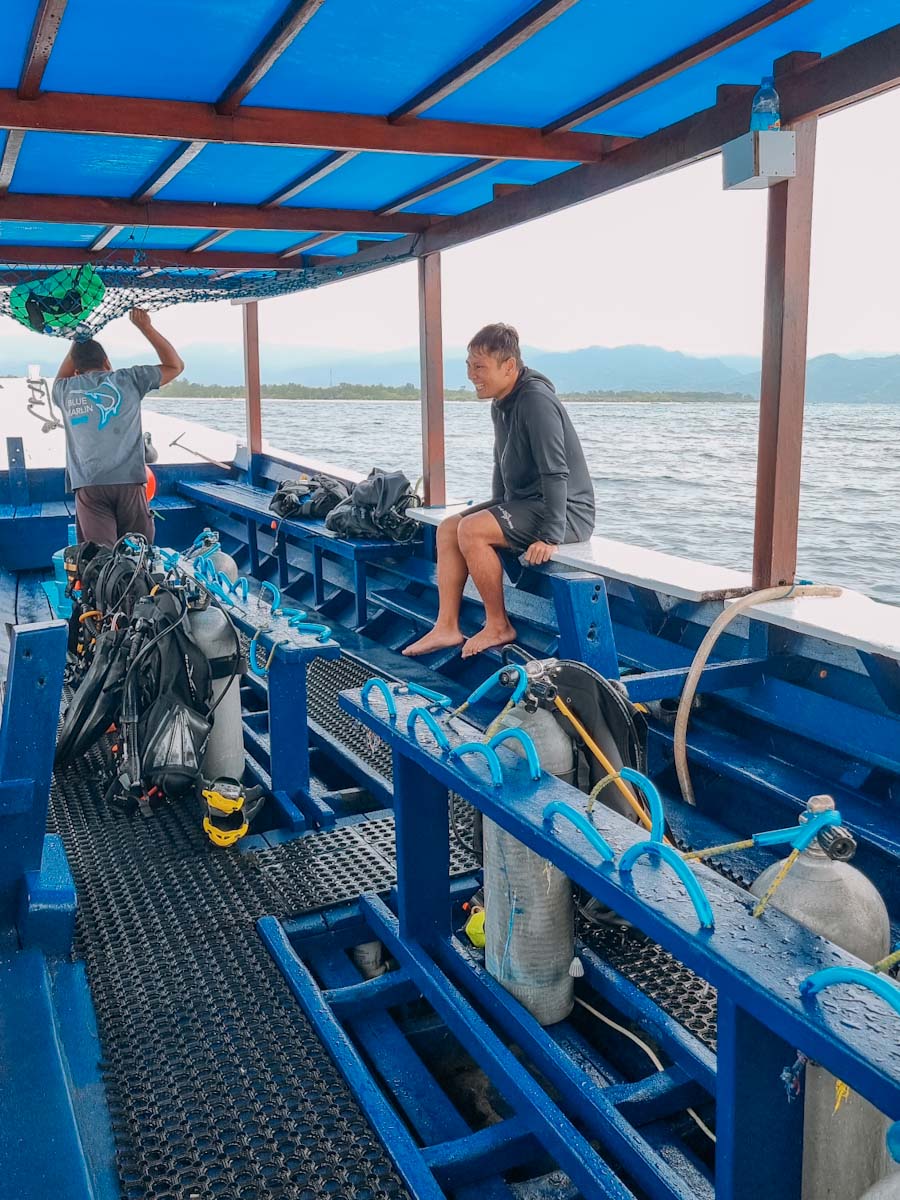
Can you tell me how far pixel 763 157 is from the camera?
3547 millimetres

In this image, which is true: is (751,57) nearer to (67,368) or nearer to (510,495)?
(510,495)

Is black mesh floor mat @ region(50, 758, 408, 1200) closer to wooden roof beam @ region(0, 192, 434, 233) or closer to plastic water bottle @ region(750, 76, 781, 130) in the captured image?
plastic water bottle @ region(750, 76, 781, 130)

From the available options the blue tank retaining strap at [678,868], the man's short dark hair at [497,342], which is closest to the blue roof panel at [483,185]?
the man's short dark hair at [497,342]

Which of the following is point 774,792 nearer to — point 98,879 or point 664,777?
point 664,777

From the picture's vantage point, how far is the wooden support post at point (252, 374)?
9609mm

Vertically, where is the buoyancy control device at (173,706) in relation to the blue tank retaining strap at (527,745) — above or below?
below

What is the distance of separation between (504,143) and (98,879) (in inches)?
129

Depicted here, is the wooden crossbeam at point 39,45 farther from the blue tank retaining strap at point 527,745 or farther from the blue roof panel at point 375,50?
the blue tank retaining strap at point 527,745

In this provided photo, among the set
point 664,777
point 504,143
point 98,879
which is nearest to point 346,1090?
point 98,879

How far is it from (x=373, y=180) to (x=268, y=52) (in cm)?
203

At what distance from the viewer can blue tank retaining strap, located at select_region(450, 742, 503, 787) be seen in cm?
204

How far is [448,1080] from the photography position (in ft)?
8.48

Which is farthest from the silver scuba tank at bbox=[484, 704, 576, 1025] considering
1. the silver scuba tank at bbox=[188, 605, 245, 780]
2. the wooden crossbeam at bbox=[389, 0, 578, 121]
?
the wooden crossbeam at bbox=[389, 0, 578, 121]

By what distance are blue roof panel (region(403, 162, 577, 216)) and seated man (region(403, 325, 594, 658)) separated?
85 centimetres
